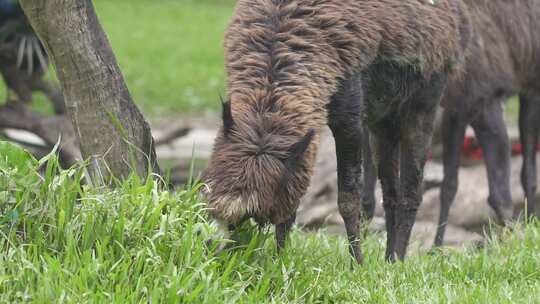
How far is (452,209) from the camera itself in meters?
9.88

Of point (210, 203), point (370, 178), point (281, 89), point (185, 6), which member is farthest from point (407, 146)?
point (185, 6)

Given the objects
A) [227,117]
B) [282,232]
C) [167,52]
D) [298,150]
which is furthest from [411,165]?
[167,52]

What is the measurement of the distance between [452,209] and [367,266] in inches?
175

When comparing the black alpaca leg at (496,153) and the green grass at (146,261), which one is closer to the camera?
the green grass at (146,261)

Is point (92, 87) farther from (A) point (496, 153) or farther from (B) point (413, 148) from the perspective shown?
(A) point (496, 153)

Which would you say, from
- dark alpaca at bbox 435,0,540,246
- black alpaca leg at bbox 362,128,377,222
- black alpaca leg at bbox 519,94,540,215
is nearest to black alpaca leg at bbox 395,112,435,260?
black alpaca leg at bbox 362,128,377,222

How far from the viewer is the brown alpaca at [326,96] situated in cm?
498

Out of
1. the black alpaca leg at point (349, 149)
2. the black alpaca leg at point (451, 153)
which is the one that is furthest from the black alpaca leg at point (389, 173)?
the black alpaca leg at point (451, 153)

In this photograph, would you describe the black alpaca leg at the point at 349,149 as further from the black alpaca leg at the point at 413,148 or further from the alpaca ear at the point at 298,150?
the black alpaca leg at the point at 413,148

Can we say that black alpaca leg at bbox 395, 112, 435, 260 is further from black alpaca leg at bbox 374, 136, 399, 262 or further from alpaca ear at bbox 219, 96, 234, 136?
alpaca ear at bbox 219, 96, 234, 136

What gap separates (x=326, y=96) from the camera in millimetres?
5414

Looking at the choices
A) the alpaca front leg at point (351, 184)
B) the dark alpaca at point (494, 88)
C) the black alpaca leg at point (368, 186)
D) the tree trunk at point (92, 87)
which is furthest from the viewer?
the dark alpaca at point (494, 88)

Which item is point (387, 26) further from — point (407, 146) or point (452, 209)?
point (452, 209)

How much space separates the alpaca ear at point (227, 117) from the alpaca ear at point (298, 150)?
325 mm
